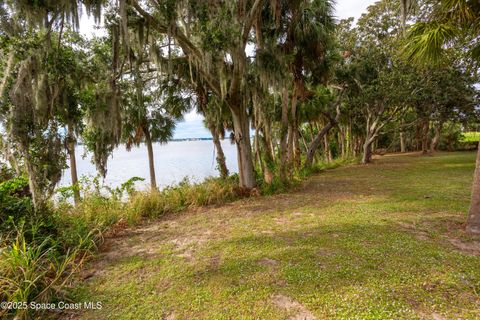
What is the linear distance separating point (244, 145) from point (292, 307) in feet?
16.4

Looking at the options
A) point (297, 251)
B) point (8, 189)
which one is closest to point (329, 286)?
point (297, 251)

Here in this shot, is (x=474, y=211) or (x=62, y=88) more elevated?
(x=62, y=88)

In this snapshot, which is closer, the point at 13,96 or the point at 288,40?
the point at 13,96

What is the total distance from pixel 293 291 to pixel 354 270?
762mm

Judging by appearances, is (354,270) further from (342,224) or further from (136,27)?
(136,27)

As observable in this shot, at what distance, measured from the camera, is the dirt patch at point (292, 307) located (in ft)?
6.22

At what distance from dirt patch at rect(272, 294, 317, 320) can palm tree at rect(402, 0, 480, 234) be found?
293 cm

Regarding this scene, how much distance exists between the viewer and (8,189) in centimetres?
354

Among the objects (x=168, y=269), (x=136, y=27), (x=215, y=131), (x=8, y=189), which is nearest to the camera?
(x=168, y=269)

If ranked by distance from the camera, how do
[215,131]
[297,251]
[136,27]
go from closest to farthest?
[297,251]
[136,27]
[215,131]

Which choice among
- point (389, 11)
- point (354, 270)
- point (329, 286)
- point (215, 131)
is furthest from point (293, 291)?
point (389, 11)

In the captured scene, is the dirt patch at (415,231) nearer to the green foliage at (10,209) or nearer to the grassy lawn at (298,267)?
the grassy lawn at (298,267)

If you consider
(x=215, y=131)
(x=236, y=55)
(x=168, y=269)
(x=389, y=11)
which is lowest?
(x=168, y=269)

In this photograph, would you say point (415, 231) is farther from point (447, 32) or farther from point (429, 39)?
point (447, 32)
